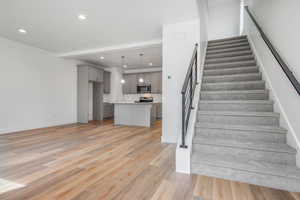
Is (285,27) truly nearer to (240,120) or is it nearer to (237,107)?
(237,107)

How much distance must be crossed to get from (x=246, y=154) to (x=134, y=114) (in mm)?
4137

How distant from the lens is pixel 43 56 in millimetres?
5043

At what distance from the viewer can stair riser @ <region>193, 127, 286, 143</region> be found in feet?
6.40

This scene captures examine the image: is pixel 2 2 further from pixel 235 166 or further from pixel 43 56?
pixel 235 166

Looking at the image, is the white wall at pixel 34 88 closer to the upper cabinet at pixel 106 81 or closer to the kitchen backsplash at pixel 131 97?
the upper cabinet at pixel 106 81

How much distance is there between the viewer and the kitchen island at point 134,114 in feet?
17.7

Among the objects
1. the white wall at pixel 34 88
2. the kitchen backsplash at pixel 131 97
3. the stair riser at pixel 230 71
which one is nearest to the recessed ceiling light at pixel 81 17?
the white wall at pixel 34 88

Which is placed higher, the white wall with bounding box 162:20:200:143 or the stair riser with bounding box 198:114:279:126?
the white wall with bounding box 162:20:200:143

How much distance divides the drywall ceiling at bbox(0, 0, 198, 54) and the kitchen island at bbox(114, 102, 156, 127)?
92.9 inches

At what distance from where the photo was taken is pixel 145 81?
7871 mm

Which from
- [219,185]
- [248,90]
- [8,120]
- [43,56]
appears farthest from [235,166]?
[43,56]

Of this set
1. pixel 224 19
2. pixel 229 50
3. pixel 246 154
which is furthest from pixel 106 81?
pixel 246 154

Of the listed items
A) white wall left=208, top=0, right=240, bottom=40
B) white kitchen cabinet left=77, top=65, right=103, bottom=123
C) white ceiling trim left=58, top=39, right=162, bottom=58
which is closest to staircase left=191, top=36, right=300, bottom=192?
white ceiling trim left=58, top=39, right=162, bottom=58

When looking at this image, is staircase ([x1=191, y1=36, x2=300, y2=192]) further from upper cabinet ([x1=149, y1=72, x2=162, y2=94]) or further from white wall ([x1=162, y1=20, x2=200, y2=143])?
upper cabinet ([x1=149, y1=72, x2=162, y2=94])
